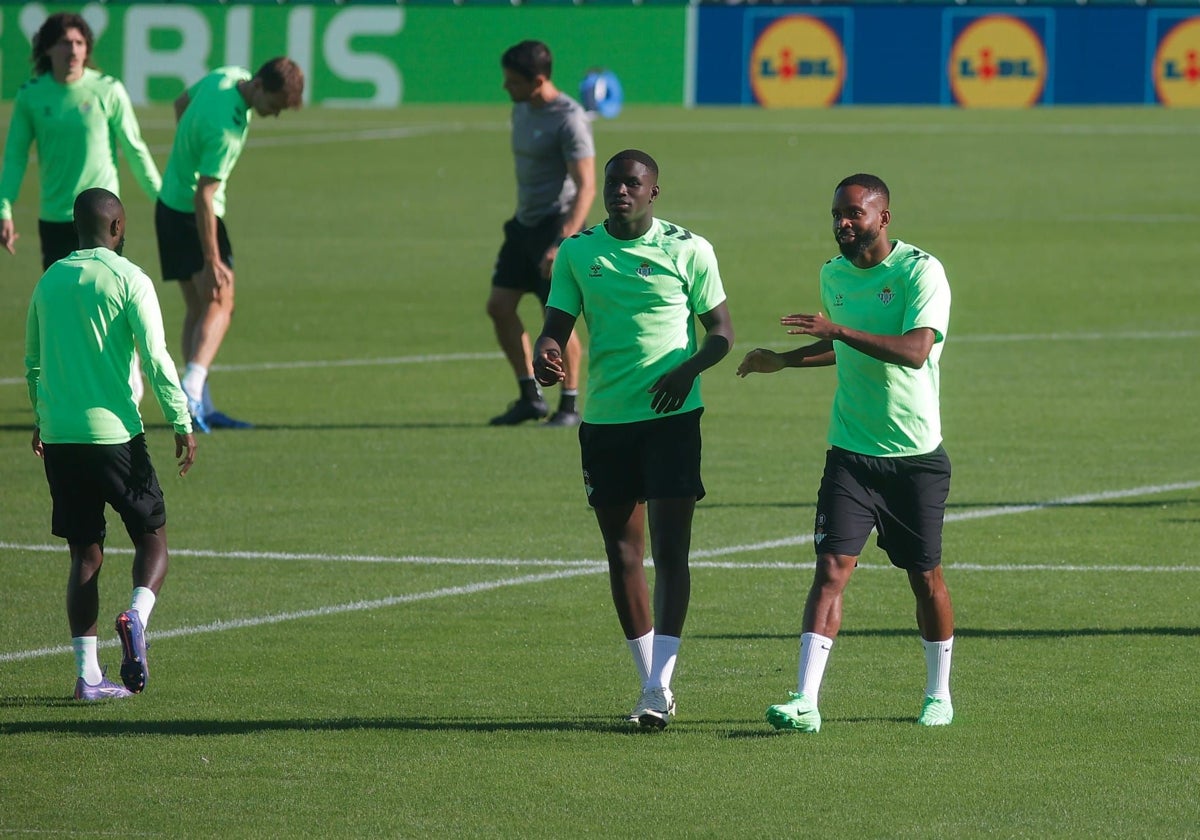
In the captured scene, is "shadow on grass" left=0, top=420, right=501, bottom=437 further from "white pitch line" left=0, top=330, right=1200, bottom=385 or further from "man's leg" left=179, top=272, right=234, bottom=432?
"white pitch line" left=0, top=330, right=1200, bottom=385

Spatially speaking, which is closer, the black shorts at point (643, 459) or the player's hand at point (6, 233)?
the black shorts at point (643, 459)

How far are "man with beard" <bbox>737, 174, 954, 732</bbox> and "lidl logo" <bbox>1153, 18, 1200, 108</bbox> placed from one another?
3838cm

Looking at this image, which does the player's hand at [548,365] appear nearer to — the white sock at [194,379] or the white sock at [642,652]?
the white sock at [642,652]

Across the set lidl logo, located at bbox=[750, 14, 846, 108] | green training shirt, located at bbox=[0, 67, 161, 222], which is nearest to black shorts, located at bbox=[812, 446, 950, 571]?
green training shirt, located at bbox=[0, 67, 161, 222]

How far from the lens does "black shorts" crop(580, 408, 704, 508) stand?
310 inches

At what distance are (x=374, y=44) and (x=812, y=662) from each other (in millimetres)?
41686

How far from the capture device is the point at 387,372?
1805 centimetres

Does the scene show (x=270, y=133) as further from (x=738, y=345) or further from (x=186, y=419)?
(x=186, y=419)

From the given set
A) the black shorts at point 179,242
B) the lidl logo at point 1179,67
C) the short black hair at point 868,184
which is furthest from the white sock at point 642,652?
the lidl logo at point 1179,67

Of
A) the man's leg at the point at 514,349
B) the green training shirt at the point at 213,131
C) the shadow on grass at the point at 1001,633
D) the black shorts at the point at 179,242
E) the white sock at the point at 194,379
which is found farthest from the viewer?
the man's leg at the point at 514,349

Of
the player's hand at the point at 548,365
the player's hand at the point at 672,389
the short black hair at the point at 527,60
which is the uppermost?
the short black hair at the point at 527,60

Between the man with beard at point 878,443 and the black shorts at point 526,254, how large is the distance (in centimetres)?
723

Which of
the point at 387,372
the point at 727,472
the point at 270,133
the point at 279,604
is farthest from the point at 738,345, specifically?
the point at 270,133

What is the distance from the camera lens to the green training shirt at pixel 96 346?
26.6ft
